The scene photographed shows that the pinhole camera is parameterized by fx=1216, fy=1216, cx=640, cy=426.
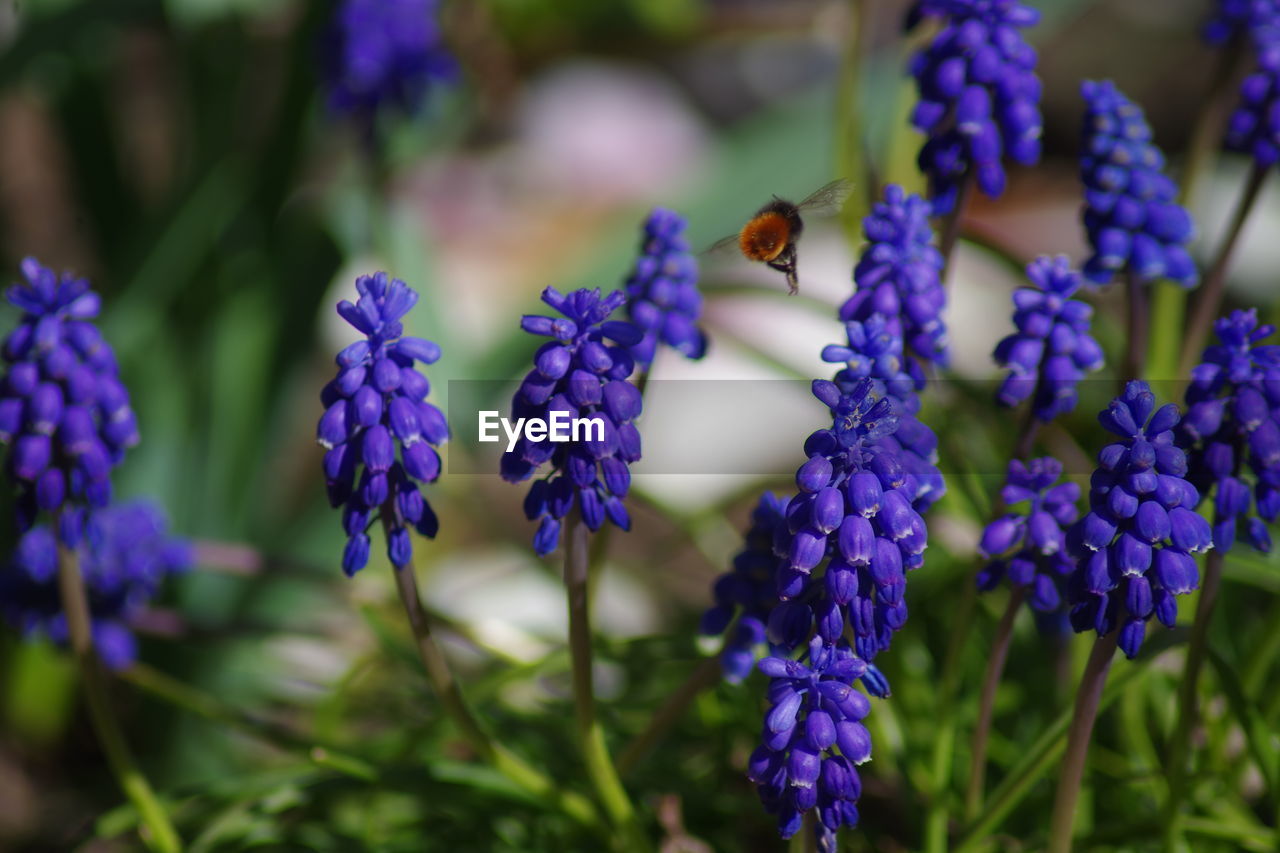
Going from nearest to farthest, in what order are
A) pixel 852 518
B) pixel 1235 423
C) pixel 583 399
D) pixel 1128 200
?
1. pixel 852 518
2. pixel 583 399
3. pixel 1235 423
4. pixel 1128 200

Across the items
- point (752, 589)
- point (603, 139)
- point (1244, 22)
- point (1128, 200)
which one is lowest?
point (752, 589)

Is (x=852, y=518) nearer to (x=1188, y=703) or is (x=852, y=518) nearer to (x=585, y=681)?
(x=585, y=681)

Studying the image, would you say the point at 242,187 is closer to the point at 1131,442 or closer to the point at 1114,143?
the point at 1114,143

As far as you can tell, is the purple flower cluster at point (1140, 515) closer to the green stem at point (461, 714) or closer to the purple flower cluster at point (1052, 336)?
the purple flower cluster at point (1052, 336)

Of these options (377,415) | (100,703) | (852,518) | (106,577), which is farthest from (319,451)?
(852,518)

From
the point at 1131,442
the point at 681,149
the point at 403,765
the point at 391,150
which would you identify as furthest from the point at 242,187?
the point at 681,149

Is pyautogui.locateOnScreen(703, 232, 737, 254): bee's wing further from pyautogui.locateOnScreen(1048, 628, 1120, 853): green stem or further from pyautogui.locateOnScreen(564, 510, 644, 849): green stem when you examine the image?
pyautogui.locateOnScreen(1048, 628, 1120, 853): green stem

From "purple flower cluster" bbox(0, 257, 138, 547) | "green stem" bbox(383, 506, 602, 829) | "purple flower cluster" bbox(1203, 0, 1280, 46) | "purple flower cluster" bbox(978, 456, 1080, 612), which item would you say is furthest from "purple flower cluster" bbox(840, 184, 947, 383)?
"purple flower cluster" bbox(0, 257, 138, 547)
